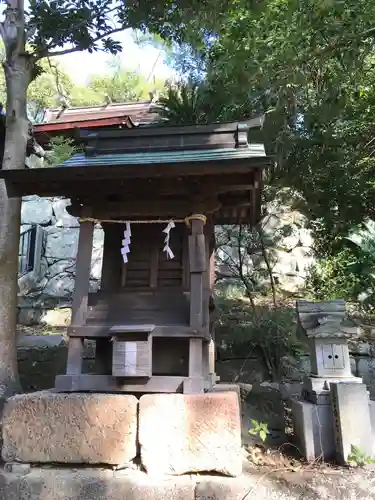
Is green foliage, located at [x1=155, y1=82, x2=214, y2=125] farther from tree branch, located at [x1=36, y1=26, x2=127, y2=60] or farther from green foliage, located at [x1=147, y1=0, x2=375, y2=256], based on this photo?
tree branch, located at [x1=36, y1=26, x2=127, y2=60]

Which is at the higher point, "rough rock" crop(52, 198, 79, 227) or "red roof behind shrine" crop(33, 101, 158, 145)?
"red roof behind shrine" crop(33, 101, 158, 145)

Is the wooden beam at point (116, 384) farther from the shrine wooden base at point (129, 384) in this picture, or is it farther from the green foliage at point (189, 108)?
the green foliage at point (189, 108)

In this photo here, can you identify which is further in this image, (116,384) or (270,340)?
(270,340)

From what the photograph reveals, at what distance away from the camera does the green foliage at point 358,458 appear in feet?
12.1

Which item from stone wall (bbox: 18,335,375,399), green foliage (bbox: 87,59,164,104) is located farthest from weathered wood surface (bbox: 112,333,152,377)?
A: green foliage (bbox: 87,59,164,104)

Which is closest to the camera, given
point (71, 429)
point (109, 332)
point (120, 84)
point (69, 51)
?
point (71, 429)

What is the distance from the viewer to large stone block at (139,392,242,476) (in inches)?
132

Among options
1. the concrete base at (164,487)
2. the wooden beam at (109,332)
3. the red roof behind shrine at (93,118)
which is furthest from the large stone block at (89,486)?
the red roof behind shrine at (93,118)

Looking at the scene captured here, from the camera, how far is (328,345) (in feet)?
14.6

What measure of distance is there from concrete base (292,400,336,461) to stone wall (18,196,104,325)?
6.95 metres

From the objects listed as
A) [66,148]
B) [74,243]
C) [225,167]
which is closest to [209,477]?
[225,167]

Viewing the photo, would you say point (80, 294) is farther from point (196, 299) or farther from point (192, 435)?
point (192, 435)

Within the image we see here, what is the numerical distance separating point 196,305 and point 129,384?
36.6 inches

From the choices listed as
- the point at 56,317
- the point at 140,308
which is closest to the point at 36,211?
the point at 56,317
